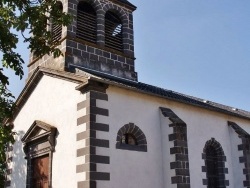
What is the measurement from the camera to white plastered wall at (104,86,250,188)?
1055 centimetres

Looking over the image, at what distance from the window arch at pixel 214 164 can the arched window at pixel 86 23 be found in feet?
20.0

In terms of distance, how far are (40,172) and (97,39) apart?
555 cm

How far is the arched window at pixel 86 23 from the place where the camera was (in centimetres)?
1402

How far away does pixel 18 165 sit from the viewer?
13.4m

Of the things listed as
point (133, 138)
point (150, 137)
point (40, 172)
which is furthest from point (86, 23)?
point (40, 172)

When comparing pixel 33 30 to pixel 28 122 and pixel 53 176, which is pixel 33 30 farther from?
pixel 28 122

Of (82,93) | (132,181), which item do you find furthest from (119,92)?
(132,181)

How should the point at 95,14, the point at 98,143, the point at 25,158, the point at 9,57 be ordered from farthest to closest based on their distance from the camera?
the point at 95,14, the point at 25,158, the point at 98,143, the point at 9,57

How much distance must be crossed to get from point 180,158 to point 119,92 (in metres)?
2.81

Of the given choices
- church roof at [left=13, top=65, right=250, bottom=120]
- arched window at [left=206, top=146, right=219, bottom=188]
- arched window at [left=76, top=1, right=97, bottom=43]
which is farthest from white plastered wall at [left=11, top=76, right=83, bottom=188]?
arched window at [left=206, top=146, right=219, bottom=188]

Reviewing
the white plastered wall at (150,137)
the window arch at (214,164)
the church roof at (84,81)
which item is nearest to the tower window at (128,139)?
the white plastered wall at (150,137)

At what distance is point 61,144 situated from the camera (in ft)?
36.2

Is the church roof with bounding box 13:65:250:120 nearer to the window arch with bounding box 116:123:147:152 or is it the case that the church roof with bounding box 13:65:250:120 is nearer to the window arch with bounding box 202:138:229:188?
the window arch with bounding box 116:123:147:152

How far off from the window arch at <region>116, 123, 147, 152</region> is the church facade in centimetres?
3
